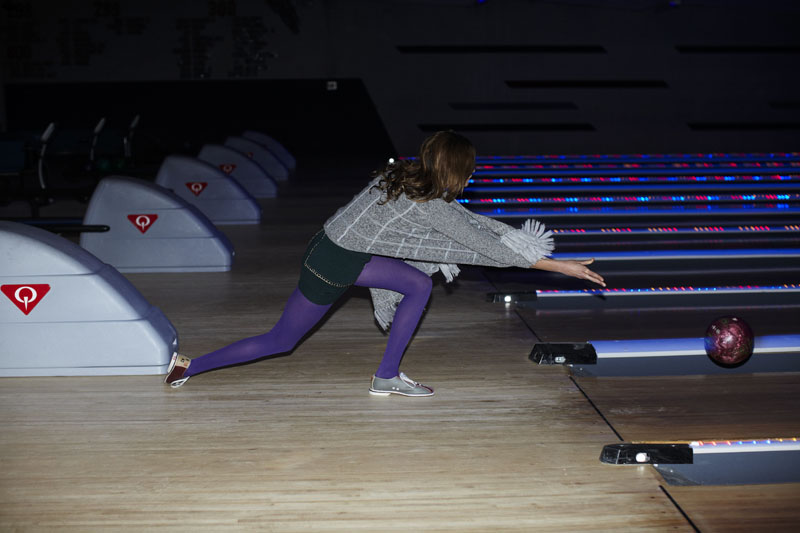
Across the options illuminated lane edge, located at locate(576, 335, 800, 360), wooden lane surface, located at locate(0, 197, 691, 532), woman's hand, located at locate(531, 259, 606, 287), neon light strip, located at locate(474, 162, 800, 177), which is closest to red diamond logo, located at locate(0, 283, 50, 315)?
wooden lane surface, located at locate(0, 197, 691, 532)

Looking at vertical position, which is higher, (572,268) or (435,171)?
(435,171)

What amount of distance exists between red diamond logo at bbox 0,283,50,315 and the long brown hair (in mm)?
1345

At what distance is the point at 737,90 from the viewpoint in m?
14.2

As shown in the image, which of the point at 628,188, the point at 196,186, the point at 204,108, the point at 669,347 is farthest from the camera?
the point at 204,108

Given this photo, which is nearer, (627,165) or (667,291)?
(667,291)

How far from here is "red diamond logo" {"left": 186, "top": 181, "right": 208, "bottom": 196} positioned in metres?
6.66

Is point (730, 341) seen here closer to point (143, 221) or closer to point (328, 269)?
point (328, 269)

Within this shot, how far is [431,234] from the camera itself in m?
2.64

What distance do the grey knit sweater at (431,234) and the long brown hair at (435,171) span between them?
0.09 feet

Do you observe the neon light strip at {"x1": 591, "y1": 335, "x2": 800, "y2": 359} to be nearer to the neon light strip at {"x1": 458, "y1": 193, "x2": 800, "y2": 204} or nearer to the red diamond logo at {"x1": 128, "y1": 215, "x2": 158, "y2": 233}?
the red diamond logo at {"x1": 128, "y1": 215, "x2": 158, "y2": 233}

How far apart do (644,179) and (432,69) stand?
6390mm

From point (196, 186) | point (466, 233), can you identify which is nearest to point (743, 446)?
point (466, 233)

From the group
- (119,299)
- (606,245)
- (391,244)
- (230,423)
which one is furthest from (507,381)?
(606,245)

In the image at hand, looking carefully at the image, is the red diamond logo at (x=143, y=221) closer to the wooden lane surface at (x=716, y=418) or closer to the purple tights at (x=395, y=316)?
the purple tights at (x=395, y=316)
